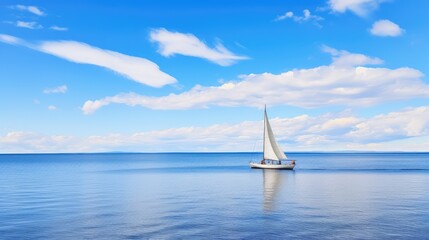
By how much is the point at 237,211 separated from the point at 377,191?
33.7 m

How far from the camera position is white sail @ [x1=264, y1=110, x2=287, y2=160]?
131312 mm

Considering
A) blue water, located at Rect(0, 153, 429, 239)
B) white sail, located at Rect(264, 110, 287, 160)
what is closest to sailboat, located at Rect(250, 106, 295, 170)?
white sail, located at Rect(264, 110, 287, 160)

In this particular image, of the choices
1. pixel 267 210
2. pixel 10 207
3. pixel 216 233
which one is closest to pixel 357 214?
pixel 267 210

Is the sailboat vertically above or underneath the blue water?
above

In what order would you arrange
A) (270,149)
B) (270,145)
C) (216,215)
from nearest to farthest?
1. (216,215)
2. (270,145)
3. (270,149)

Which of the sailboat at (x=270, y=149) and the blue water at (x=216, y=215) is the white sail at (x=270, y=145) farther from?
the blue water at (x=216, y=215)

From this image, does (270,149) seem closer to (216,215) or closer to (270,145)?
(270,145)

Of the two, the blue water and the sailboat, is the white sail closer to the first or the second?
the sailboat

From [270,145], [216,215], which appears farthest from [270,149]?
[216,215]

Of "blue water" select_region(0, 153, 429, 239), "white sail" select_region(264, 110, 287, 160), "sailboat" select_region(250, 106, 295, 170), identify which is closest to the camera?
"blue water" select_region(0, 153, 429, 239)

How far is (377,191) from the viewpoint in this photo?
223 feet

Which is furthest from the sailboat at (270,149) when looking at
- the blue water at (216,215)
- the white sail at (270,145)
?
the blue water at (216,215)

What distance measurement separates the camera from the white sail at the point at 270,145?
131312mm

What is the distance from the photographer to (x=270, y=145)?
131 meters
